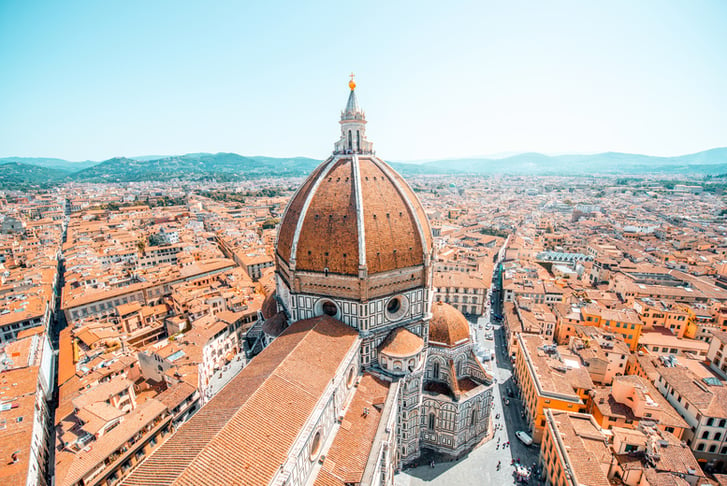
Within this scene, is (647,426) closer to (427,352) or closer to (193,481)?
(427,352)

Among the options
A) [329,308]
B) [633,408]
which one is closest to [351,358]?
[329,308]

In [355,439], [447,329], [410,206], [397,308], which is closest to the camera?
[355,439]

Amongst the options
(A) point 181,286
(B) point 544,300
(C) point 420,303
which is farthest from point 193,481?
(B) point 544,300

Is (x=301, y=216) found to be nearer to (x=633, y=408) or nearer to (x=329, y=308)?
(x=329, y=308)

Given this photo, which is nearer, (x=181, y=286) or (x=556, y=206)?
(x=181, y=286)

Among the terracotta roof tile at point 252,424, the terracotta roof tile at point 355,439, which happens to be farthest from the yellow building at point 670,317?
the terracotta roof tile at point 252,424

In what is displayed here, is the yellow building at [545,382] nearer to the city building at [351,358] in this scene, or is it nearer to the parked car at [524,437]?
the parked car at [524,437]
